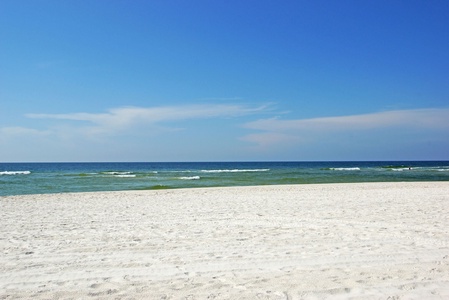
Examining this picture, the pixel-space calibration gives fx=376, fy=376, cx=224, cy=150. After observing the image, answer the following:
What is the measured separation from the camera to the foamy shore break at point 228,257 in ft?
14.0

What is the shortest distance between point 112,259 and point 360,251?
3855 millimetres

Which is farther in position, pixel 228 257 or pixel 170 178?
pixel 170 178

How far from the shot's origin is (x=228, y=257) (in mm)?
5648

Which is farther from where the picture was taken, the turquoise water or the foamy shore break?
the turquoise water

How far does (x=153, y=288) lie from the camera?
4.35 meters

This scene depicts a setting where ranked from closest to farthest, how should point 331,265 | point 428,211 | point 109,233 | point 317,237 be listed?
1. point 331,265
2. point 317,237
3. point 109,233
4. point 428,211

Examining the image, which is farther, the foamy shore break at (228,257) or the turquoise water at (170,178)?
the turquoise water at (170,178)

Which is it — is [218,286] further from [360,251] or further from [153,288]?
[360,251]

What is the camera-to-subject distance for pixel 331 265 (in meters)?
5.16

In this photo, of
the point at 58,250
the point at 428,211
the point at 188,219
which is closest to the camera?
the point at 58,250

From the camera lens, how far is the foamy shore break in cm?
427

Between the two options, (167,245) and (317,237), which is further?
(317,237)

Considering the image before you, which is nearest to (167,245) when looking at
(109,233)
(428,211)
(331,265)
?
(109,233)

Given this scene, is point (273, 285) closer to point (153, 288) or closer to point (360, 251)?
point (153, 288)
